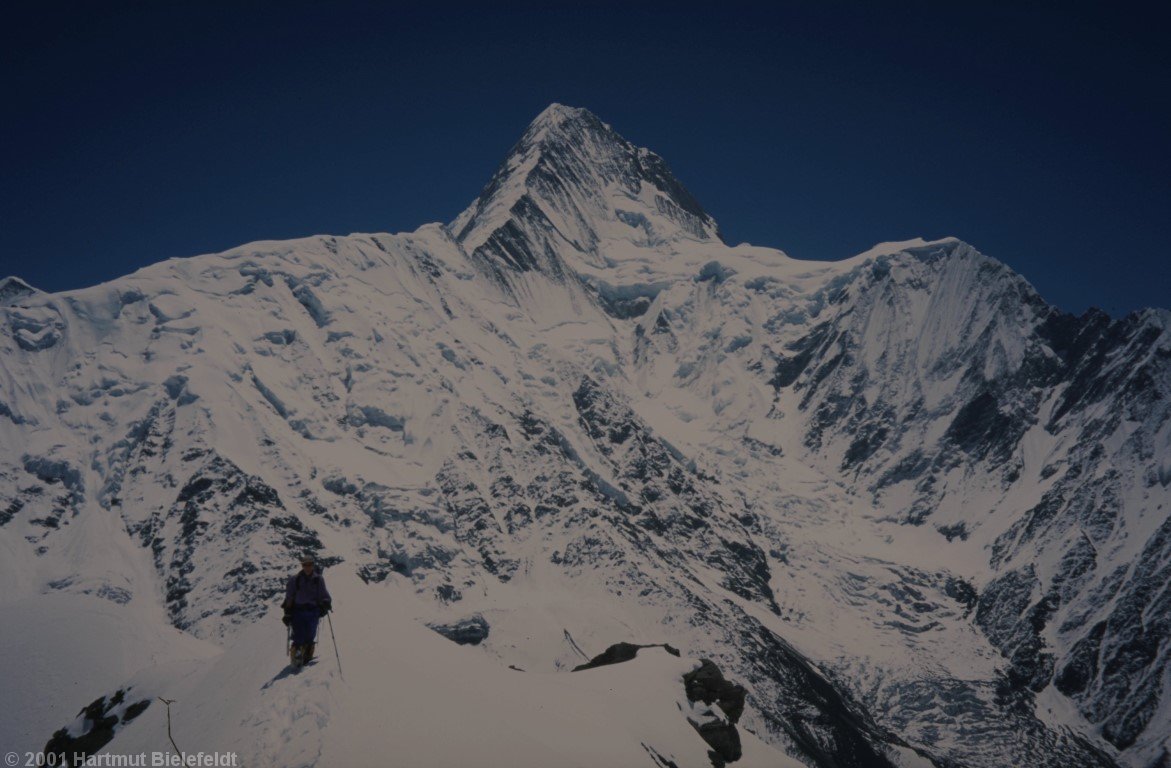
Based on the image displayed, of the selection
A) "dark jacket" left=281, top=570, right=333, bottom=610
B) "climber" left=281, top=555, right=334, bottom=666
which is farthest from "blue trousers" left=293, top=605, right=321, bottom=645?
"dark jacket" left=281, top=570, right=333, bottom=610

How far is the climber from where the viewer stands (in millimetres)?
23859

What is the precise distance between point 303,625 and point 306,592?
91 cm

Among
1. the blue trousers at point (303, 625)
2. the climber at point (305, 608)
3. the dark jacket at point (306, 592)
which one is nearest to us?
the climber at point (305, 608)

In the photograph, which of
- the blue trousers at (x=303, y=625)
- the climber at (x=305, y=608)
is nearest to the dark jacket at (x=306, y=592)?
the climber at (x=305, y=608)

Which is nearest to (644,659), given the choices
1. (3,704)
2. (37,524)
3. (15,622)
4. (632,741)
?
(632,741)

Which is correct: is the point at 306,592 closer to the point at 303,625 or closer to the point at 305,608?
the point at 305,608

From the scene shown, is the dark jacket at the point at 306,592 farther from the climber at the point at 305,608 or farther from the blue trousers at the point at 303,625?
the blue trousers at the point at 303,625

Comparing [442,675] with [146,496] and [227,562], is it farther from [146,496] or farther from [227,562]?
[146,496]

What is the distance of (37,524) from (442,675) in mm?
197527

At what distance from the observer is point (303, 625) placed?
24.0 metres

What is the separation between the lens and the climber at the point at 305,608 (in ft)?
78.3

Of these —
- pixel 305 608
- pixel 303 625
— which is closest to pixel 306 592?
pixel 305 608

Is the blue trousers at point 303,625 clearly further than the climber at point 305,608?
Yes

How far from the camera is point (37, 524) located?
605 feet
